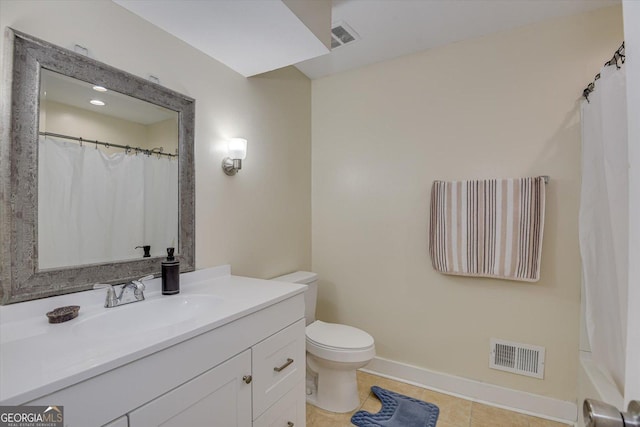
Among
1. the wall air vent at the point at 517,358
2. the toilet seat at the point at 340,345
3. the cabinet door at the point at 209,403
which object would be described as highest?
the cabinet door at the point at 209,403

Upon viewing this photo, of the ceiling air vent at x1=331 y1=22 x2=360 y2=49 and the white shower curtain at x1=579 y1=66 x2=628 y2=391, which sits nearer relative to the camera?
the white shower curtain at x1=579 y1=66 x2=628 y2=391

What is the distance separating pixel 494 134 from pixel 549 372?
5.03 feet

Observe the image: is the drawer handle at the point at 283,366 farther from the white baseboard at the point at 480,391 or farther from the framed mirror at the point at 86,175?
the white baseboard at the point at 480,391

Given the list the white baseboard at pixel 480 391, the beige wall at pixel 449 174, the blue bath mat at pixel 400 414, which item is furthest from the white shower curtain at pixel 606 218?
the blue bath mat at pixel 400 414

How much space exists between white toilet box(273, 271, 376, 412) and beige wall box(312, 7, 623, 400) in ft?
1.65

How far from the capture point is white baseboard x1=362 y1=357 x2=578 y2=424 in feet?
5.87

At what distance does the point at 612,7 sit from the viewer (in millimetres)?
1678

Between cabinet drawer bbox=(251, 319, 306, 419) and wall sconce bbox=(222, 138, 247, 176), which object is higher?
wall sconce bbox=(222, 138, 247, 176)

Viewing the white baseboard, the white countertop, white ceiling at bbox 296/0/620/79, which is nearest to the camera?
the white countertop

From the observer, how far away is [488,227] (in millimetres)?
1924

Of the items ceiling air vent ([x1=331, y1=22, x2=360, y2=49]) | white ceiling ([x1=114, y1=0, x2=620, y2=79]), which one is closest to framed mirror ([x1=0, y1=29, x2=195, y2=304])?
white ceiling ([x1=114, y1=0, x2=620, y2=79])

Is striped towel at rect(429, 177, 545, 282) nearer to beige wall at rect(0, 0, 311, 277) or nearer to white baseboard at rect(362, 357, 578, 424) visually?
white baseboard at rect(362, 357, 578, 424)

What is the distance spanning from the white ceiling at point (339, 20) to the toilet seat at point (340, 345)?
1694 mm

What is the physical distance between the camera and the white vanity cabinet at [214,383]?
0.71m
